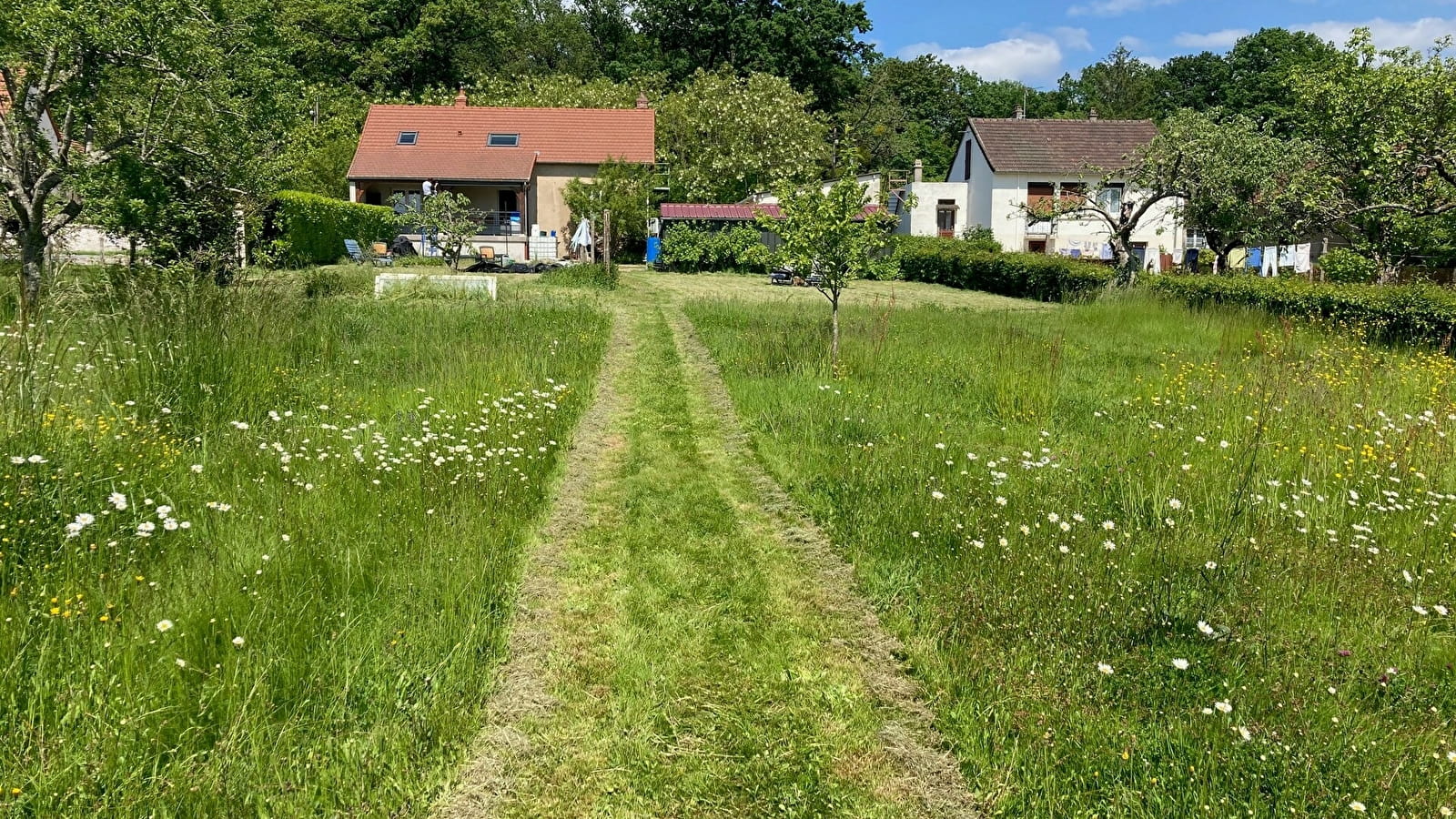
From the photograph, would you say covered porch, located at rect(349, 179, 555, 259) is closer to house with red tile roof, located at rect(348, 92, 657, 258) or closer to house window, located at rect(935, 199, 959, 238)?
house with red tile roof, located at rect(348, 92, 657, 258)

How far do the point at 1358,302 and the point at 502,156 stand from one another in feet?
99.2

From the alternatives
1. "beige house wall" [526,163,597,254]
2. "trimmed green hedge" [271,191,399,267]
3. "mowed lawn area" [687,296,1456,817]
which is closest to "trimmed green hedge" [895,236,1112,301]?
"mowed lawn area" [687,296,1456,817]

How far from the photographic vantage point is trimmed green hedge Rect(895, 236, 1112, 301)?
68.4 feet

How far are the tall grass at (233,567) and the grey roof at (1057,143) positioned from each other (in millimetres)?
35328

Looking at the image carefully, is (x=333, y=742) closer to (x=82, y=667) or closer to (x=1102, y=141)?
(x=82, y=667)

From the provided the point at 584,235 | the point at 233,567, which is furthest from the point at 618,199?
the point at 233,567

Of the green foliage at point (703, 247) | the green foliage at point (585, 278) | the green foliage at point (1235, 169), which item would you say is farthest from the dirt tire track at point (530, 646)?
the green foliage at point (703, 247)

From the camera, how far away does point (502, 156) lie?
34562mm

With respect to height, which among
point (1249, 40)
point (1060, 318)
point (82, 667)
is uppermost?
point (1249, 40)

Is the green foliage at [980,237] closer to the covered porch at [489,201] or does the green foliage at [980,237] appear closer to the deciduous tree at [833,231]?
the covered porch at [489,201]

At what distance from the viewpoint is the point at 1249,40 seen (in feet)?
237

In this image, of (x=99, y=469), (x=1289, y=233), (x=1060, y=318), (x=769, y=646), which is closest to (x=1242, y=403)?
(x=769, y=646)

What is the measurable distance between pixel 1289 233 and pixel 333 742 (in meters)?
24.9

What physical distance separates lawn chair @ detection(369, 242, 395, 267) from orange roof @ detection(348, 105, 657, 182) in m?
6.99
